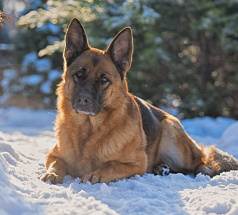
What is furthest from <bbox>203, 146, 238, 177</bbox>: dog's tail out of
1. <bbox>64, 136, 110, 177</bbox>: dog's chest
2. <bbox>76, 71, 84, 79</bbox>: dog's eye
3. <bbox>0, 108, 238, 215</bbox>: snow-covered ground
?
<bbox>76, 71, 84, 79</bbox>: dog's eye

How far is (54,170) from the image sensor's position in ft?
11.9

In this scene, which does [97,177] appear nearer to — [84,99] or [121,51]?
[84,99]

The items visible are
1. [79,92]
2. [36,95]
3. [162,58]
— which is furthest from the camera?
[36,95]

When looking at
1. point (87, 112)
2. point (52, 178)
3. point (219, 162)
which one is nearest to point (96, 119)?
point (87, 112)

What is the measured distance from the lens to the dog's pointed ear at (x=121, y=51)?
4.16 meters

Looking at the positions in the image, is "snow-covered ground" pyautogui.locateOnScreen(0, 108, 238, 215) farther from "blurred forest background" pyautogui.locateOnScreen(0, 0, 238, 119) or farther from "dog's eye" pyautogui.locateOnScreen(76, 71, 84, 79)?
"blurred forest background" pyautogui.locateOnScreen(0, 0, 238, 119)

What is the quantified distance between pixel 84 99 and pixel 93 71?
1.42 ft

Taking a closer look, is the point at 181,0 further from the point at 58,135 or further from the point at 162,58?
the point at 58,135

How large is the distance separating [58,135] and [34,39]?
1057 cm

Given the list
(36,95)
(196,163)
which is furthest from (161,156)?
(36,95)

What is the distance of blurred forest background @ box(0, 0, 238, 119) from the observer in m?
9.20

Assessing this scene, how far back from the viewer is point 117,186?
11.2 ft

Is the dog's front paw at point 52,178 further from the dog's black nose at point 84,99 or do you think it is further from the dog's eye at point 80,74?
the dog's eye at point 80,74

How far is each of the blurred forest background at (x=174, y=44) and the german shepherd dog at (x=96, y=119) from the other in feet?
15.5
